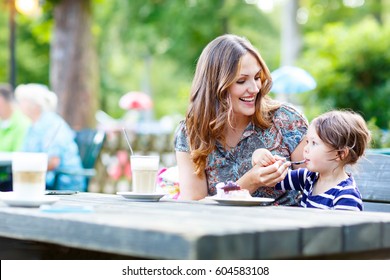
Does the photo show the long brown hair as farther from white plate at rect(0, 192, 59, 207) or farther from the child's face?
white plate at rect(0, 192, 59, 207)

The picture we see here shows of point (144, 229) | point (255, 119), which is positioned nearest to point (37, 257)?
point (144, 229)

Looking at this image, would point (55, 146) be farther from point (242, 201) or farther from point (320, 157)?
point (242, 201)

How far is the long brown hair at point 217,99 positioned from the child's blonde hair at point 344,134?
16.7 inches

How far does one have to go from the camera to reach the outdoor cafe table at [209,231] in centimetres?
192

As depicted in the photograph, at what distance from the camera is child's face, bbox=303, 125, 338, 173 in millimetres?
3393

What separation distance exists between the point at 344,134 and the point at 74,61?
29.5 ft

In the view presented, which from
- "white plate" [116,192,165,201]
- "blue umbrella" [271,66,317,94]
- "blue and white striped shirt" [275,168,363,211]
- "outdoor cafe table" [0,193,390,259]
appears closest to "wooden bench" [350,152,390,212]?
"blue and white striped shirt" [275,168,363,211]

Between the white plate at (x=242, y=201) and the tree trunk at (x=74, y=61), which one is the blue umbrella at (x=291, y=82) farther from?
the white plate at (x=242, y=201)

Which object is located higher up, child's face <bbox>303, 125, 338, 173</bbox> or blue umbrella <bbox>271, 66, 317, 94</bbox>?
blue umbrella <bbox>271, 66, 317, 94</bbox>

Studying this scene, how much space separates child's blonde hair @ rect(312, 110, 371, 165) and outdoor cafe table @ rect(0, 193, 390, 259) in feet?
2.71

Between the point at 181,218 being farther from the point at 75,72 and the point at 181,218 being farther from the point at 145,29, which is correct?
the point at 145,29

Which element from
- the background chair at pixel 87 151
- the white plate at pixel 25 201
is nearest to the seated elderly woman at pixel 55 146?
the background chair at pixel 87 151

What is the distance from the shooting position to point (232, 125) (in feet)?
12.5

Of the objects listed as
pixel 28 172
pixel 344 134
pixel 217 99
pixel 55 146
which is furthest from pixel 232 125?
pixel 55 146
